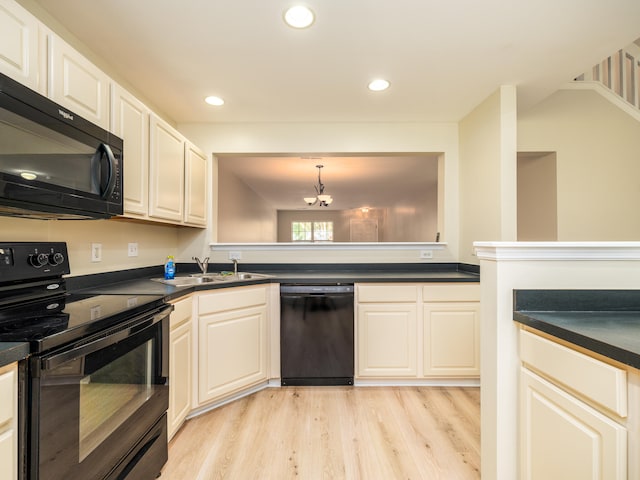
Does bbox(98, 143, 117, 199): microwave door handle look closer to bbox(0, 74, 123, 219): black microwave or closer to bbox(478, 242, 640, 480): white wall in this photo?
bbox(0, 74, 123, 219): black microwave

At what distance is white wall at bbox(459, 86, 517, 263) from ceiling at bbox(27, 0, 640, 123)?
182 millimetres

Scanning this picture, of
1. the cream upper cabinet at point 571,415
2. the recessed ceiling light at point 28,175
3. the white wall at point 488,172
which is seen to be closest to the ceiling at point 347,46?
the white wall at point 488,172

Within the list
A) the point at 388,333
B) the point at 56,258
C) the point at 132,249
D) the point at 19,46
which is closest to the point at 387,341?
the point at 388,333

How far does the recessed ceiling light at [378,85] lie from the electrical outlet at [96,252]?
217 cm

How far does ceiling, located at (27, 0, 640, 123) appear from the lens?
1522 millimetres

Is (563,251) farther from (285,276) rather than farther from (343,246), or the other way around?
(343,246)

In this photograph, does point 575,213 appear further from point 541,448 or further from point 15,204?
point 15,204

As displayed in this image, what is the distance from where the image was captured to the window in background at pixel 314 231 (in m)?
11.0

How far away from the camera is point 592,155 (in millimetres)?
2896

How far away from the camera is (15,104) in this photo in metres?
0.98

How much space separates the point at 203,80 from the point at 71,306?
171 centimetres

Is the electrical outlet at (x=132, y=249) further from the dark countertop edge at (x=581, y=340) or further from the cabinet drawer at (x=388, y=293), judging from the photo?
the dark countertop edge at (x=581, y=340)

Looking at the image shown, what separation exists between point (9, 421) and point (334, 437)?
1526 mm

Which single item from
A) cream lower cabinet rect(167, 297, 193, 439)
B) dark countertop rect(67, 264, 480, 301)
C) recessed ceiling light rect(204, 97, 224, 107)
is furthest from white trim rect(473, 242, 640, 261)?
recessed ceiling light rect(204, 97, 224, 107)
